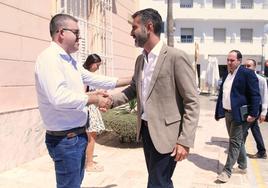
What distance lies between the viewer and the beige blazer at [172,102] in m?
3.33

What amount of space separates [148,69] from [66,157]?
978 mm

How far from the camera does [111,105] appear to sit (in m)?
3.92

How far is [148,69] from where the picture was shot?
350cm

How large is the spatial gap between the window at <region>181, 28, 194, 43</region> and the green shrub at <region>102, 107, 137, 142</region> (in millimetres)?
31900

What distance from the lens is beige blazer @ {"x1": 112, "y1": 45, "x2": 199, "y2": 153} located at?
3.33m

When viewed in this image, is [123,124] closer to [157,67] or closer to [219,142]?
[219,142]

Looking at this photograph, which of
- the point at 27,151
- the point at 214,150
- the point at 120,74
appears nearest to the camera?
the point at 27,151

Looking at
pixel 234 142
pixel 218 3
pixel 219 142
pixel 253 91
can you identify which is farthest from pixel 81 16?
pixel 218 3

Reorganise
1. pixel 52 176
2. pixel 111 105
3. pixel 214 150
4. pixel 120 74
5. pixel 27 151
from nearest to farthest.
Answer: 1. pixel 111 105
2. pixel 52 176
3. pixel 27 151
4. pixel 214 150
5. pixel 120 74

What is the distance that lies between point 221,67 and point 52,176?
34787 mm

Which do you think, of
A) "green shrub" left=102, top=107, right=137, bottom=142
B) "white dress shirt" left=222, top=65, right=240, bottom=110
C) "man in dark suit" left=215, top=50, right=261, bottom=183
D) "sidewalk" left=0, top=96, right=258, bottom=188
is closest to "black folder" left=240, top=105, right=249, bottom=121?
"man in dark suit" left=215, top=50, right=261, bottom=183

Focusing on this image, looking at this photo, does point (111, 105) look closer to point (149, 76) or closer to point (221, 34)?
point (149, 76)

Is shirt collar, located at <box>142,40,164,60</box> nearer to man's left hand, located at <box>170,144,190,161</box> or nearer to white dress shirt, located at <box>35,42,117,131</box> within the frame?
white dress shirt, located at <box>35,42,117,131</box>

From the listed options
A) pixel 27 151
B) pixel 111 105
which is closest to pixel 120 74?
pixel 27 151
